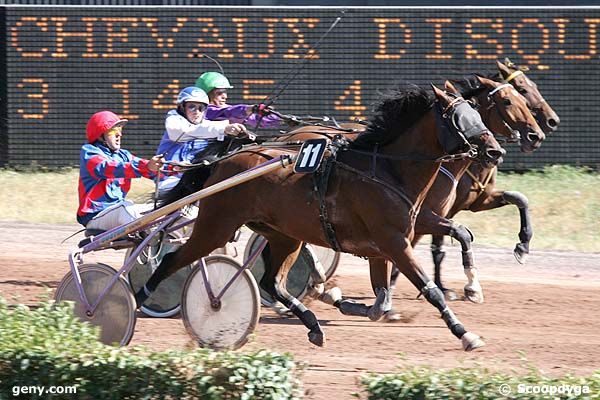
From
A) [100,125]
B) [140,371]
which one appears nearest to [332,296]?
[100,125]

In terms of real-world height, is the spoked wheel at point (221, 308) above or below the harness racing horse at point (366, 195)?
below

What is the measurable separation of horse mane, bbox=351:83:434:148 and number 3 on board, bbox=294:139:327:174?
0.34 meters

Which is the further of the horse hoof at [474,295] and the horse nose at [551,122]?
the horse nose at [551,122]

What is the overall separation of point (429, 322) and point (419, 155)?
6.32ft

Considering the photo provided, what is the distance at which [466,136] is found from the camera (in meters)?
7.38

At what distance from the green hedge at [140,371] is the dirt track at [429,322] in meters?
0.72

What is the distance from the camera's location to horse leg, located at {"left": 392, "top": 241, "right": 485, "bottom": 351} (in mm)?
7281

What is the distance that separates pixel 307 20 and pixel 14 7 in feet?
12.0

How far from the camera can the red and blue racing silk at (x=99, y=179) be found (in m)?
8.24

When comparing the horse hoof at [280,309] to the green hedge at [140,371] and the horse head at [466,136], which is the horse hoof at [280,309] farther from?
the green hedge at [140,371]

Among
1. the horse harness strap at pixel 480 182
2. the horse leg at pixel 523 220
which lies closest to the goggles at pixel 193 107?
the horse harness strap at pixel 480 182

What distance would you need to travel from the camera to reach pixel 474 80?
9.18 metres

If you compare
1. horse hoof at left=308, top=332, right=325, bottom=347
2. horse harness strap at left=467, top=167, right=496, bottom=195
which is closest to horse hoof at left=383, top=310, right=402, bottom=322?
horse hoof at left=308, top=332, right=325, bottom=347

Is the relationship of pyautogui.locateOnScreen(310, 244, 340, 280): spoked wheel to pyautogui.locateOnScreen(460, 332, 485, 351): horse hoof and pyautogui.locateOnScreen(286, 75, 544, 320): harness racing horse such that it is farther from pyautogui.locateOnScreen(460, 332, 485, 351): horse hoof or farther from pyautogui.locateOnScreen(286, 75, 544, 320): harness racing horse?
pyautogui.locateOnScreen(460, 332, 485, 351): horse hoof
